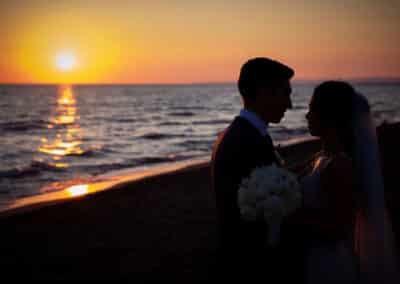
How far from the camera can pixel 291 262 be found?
3.37 meters

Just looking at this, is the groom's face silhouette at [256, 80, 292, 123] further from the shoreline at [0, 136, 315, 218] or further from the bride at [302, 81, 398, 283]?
the shoreline at [0, 136, 315, 218]

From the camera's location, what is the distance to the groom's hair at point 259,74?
9.86ft

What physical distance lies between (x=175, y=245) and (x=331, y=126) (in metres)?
4.66

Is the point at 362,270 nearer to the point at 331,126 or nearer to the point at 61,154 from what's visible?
the point at 331,126

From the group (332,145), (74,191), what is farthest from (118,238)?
(74,191)

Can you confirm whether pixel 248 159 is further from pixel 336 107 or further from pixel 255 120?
pixel 336 107

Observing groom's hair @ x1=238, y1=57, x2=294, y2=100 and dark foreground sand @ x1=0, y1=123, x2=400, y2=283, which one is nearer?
groom's hair @ x1=238, y1=57, x2=294, y2=100

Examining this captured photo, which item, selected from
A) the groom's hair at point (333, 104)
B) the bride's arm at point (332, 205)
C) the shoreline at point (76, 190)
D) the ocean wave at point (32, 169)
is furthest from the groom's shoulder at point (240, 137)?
the ocean wave at point (32, 169)

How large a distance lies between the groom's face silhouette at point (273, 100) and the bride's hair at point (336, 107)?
676mm

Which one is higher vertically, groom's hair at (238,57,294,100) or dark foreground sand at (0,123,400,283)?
groom's hair at (238,57,294,100)

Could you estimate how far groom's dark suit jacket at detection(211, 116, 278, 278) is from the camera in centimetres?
291

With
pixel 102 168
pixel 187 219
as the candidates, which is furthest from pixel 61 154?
pixel 187 219

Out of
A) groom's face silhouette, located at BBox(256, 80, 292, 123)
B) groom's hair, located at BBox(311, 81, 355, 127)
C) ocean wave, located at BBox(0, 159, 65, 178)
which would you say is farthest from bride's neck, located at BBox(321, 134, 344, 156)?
ocean wave, located at BBox(0, 159, 65, 178)

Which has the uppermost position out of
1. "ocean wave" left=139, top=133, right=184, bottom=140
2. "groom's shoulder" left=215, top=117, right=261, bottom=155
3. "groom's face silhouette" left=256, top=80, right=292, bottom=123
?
"groom's face silhouette" left=256, top=80, right=292, bottom=123
